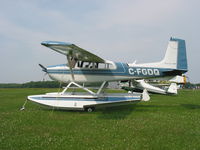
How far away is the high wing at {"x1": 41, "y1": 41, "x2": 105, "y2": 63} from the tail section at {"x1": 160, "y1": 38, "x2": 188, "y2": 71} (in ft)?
12.4

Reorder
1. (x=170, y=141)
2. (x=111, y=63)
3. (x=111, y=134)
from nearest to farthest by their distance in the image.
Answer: (x=170, y=141), (x=111, y=134), (x=111, y=63)

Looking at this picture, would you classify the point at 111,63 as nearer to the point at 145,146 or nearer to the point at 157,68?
the point at 157,68

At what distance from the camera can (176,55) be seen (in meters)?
9.48

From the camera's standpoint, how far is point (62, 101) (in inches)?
328

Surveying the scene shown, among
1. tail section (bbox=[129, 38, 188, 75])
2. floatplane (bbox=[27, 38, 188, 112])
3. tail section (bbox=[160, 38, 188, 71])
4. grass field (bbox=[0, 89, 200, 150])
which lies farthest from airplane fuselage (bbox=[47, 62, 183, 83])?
grass field (bbox=[0, 89, 200, 150])

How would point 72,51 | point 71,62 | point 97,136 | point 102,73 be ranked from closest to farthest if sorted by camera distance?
point 97,136 → point 72,51 → point 71,62 → point 102,73

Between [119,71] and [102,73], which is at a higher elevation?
[119,71]

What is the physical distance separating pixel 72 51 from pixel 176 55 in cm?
576

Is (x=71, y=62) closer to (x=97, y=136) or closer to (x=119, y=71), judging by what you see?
(x=119, y=71)

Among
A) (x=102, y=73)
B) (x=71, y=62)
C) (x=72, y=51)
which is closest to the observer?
(x=72, y=51)

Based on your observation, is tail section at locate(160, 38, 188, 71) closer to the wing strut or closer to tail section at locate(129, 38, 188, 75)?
tail section at locate(129, 38, 188, 75)

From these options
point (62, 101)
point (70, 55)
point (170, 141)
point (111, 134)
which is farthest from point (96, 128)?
point (70, 55)

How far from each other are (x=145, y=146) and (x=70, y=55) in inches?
224

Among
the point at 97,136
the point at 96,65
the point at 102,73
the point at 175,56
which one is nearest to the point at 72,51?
the point at 96,65
